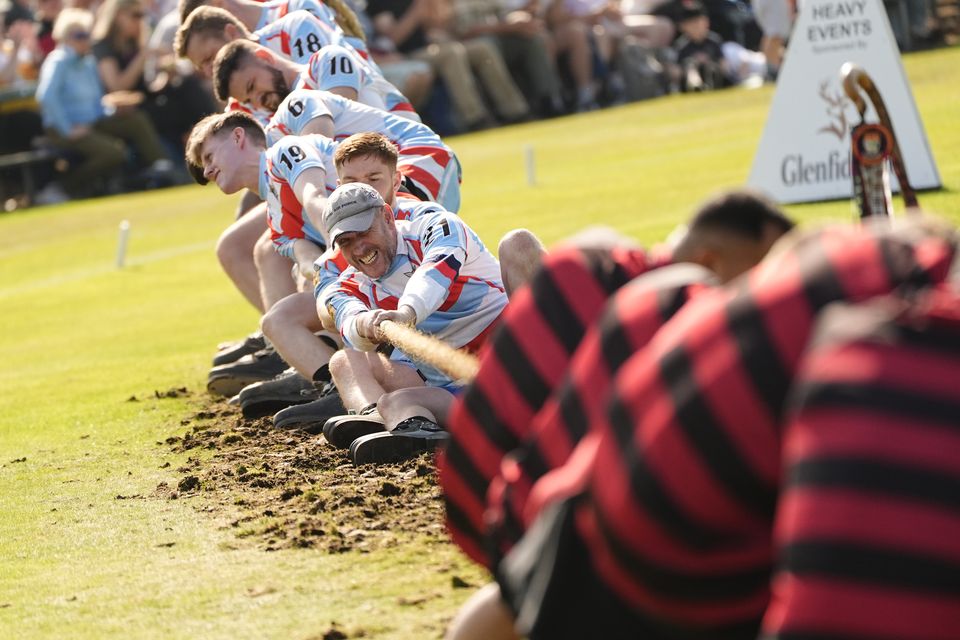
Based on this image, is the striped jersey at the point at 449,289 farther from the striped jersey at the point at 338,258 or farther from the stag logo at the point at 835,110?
the stag logo at the point at 835,110

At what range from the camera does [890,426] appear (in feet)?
7.01

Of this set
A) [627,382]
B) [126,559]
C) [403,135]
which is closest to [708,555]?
[627,382]

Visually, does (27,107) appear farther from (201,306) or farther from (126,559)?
(126,559)

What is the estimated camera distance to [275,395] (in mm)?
7090

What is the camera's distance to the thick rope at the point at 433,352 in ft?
15.5

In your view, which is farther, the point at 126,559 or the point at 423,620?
the point at 126,559

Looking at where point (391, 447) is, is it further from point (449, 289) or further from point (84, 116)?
point (84, 116)

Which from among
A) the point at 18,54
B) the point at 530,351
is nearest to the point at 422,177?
the point at 530,351

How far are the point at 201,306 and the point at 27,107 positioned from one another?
9.71 m

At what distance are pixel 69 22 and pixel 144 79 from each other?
1400 mm

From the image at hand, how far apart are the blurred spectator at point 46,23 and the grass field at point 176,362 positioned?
2.33 meters

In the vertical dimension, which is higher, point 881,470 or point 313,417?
point 881,470

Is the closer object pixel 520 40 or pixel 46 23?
pixel 46 23

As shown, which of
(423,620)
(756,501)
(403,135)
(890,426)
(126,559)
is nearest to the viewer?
(890,426)
